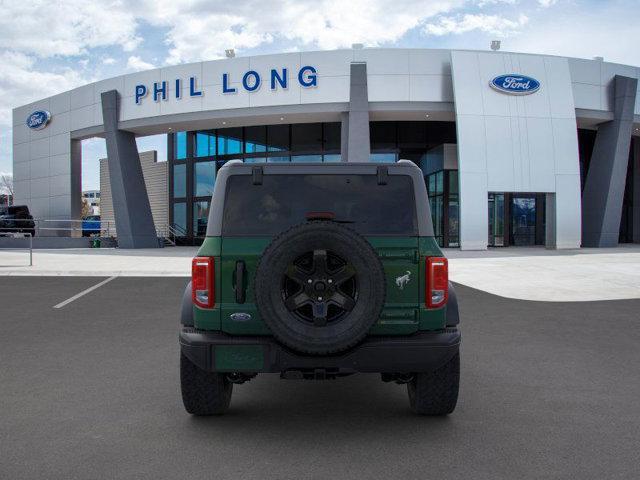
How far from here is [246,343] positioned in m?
3.63

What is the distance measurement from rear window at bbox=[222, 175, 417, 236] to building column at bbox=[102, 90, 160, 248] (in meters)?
27.1

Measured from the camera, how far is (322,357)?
3590 millimetres

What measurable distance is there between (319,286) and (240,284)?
57 cm

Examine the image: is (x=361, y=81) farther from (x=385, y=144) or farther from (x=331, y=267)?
(x=331, y=267)

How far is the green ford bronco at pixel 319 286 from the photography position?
11.3 ft

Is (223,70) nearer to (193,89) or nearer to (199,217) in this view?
(193,89)

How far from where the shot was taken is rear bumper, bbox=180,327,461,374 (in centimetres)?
359

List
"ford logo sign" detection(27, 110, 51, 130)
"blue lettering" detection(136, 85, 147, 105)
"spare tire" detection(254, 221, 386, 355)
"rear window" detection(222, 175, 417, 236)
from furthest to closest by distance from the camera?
"ford logo sign" detection(27, 110, 51, 130) → "blue lettering" detection(136, 85, 147, 105) → "rear window" detection(222, 175, 417, 236) → "spare tire" detection(254, 221, 386, 355)

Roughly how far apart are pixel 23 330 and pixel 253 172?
5.55m

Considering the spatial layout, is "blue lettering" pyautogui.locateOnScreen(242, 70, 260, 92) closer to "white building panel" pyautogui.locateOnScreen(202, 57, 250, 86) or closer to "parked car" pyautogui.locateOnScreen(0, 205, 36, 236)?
"white building panel" pyautogui.locateOnScreen(202, 57, 250, 86)

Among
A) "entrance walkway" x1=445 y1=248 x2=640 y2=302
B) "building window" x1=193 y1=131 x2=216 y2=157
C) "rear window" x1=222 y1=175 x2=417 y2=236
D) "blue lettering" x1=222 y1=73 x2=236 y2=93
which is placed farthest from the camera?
"building window" x1=193 y1=131 x2=216 y2=157

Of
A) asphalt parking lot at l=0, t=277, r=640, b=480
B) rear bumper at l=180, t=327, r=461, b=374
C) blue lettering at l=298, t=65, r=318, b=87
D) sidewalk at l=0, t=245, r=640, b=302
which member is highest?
blue lettering at l=298, t=65, r=318, b=87

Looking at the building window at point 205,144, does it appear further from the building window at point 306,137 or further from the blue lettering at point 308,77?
the blue lettering at point 308,77

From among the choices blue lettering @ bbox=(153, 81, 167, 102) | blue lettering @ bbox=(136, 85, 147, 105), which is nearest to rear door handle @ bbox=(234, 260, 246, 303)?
blue lettering @ bbox=(153, 81, 167, 102)
